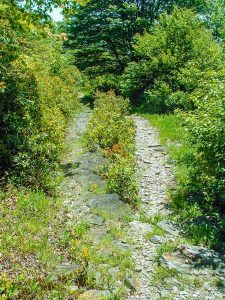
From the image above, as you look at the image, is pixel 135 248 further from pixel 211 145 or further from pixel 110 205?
pixel 211 145

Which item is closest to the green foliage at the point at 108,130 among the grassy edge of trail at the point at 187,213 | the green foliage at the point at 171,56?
the grassy edge of trail at the point at 187,213

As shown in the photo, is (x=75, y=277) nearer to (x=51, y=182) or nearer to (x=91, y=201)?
(x=91, y=201)

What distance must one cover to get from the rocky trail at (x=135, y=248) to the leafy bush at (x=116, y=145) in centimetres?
47

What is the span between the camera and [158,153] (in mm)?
17047

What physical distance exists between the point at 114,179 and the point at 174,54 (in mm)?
15737

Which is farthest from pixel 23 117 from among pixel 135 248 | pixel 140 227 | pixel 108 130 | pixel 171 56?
pixel 171 56

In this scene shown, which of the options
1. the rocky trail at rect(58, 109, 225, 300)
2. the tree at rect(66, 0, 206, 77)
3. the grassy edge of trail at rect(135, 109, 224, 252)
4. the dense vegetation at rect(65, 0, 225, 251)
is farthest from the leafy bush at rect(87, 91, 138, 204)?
the tree at rect(66, 0, 206, 77)

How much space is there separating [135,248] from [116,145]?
706cm

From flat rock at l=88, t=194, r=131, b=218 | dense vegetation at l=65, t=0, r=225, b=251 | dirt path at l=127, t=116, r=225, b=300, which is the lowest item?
dirt path at l=127, t=116, r=225, b=300

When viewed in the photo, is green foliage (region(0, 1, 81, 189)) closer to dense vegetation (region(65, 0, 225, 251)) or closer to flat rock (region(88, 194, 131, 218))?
flat rock (region(88, 194, 131, 218))

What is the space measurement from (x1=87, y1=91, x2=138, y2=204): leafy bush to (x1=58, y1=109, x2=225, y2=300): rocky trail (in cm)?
47

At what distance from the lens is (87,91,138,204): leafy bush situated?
12.2 meters

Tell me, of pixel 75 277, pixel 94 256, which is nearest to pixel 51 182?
pixel 94 256

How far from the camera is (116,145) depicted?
622 inches
